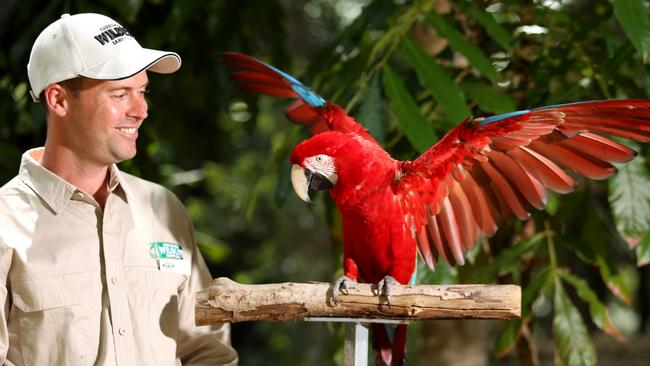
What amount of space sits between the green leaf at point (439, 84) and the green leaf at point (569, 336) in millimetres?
612

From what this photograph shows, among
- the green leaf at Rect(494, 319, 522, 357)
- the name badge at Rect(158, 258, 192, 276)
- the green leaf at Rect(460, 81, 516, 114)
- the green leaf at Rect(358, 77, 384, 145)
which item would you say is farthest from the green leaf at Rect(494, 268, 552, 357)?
the name badge at Rect(158, 258, 192, 276)

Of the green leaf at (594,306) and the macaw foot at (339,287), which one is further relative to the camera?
the green leaf at (594,306)

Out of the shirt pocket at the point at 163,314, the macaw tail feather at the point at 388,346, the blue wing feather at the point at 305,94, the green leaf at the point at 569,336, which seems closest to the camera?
the shirt pocket at the point at 163,314

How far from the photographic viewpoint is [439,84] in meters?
2.00

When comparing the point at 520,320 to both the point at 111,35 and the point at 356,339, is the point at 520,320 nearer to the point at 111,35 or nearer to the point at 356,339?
the point at 356,339

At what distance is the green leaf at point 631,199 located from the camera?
6.72 ft

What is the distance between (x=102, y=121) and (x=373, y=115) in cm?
83

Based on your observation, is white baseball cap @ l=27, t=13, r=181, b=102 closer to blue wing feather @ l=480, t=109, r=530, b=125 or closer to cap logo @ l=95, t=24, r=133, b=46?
cap logo @ l=95, t=24, r=133, b=46

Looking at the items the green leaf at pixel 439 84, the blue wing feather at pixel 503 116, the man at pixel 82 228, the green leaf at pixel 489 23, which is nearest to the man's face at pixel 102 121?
the man at pixel 82 228

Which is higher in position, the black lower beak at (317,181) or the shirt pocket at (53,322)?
the black lower beak at (317,181)

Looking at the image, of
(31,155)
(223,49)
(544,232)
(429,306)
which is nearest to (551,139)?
(429,306)

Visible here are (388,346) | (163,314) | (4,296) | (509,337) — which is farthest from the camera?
(509,337)

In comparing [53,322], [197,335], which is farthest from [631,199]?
[53,322]

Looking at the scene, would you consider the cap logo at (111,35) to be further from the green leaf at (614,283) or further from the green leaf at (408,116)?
the green leaf at (614,283)
